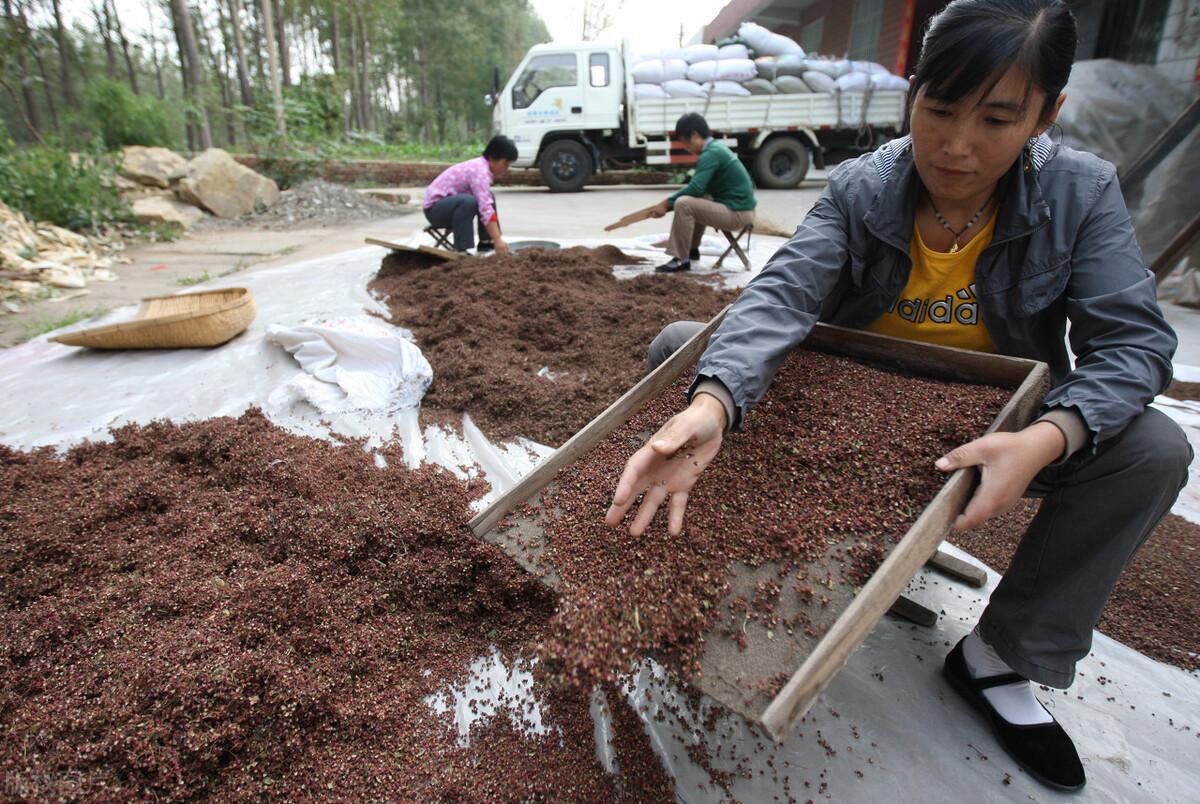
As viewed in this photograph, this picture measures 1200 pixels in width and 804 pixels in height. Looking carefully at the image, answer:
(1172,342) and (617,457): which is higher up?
(1172,342)

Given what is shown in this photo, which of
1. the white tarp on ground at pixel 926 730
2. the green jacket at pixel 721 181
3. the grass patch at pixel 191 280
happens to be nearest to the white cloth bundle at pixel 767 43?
the green jacket at pixel 721 181

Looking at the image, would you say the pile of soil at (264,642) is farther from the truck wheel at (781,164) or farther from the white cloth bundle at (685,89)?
the truck wheel at (781,164)

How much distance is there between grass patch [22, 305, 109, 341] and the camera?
353 centimetres

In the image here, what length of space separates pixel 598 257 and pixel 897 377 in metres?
3.60

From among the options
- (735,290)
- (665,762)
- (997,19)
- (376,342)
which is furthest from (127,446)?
(735,290)

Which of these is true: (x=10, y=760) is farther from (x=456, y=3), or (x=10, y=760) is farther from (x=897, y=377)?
(x=456, y=3)

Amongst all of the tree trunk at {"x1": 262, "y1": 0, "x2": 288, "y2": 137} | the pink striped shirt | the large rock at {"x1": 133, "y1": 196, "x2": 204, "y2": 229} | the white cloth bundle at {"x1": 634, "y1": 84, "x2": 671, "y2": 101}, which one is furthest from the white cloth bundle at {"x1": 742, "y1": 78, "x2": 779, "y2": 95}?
the large rock at {"x1": 133, "y1": 196, "x2": 204, "y2": 229}

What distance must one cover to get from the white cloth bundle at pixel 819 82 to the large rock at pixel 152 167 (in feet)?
30.0

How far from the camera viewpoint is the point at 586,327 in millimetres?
3178

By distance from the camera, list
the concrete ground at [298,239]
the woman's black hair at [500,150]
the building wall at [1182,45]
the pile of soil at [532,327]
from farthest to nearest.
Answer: the woman's black hair at [500,150]
the building wall at [1182,45]
the concrete ground at [298,239]
the pile of soil at [532,327]

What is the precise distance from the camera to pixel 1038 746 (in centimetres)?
118

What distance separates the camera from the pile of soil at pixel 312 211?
823cm

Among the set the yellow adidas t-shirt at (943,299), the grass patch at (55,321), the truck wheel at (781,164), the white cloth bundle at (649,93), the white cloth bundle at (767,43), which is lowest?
the grass patch at (55,321)

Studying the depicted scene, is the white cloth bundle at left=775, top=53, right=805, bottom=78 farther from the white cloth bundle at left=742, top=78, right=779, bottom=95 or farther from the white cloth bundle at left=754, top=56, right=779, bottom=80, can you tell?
the white cloth bundle at left=742, top=78, right=779, bottom=95
